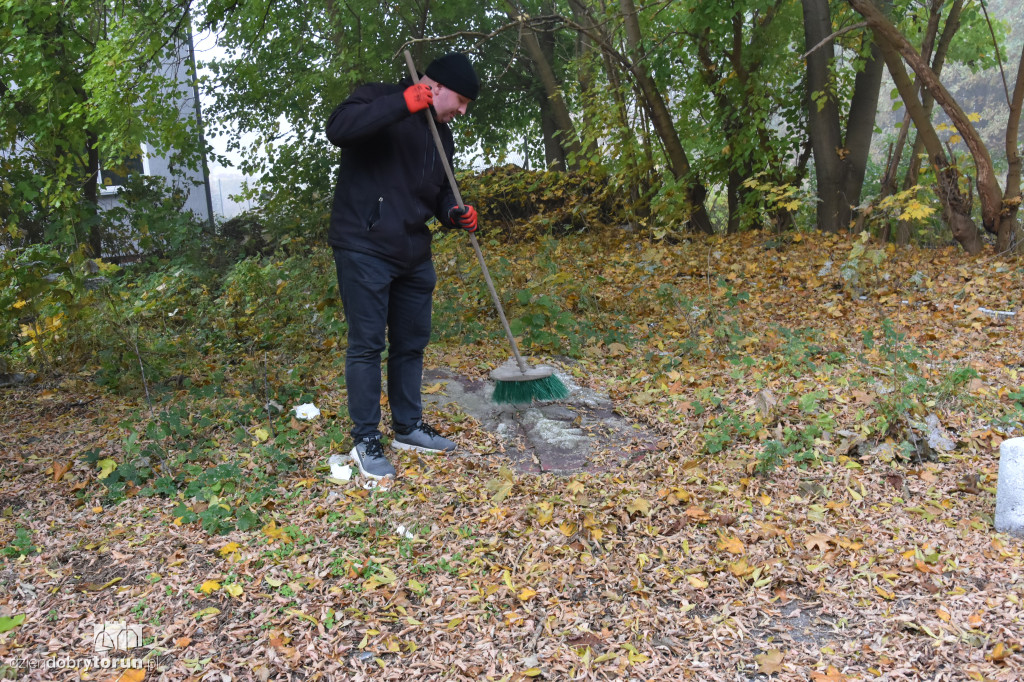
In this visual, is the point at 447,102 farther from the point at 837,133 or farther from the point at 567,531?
the point at 837,133

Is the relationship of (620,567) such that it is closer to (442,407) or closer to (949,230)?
(442,407)

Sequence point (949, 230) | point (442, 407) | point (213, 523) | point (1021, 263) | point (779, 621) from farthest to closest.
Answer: point (949, 230)
point (1021, 263)
point (442, 407)
point (213, 523)
point (779, 621)

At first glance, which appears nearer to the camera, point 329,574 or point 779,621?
point 779,621

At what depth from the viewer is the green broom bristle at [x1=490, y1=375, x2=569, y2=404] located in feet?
15.2

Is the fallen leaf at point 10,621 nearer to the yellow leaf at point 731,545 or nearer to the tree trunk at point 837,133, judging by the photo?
the yellow leaf at point 731,545

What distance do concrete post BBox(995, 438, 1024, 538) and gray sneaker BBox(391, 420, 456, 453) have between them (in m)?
2.57

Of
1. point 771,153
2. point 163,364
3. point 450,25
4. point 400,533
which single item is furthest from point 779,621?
point 450,25

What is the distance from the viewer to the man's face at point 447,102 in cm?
373

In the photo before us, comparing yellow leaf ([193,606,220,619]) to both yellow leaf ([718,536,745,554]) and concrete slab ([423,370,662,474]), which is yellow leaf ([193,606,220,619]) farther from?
yellow leaf ([718,536,745,554])

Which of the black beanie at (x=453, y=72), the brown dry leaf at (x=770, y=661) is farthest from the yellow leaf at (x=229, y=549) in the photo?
the black beanie at (x=453, y=72)

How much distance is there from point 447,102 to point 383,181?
0.52 m

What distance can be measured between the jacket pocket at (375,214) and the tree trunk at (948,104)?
5.73m

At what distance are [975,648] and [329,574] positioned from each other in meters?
2.34

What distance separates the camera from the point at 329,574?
302cm
